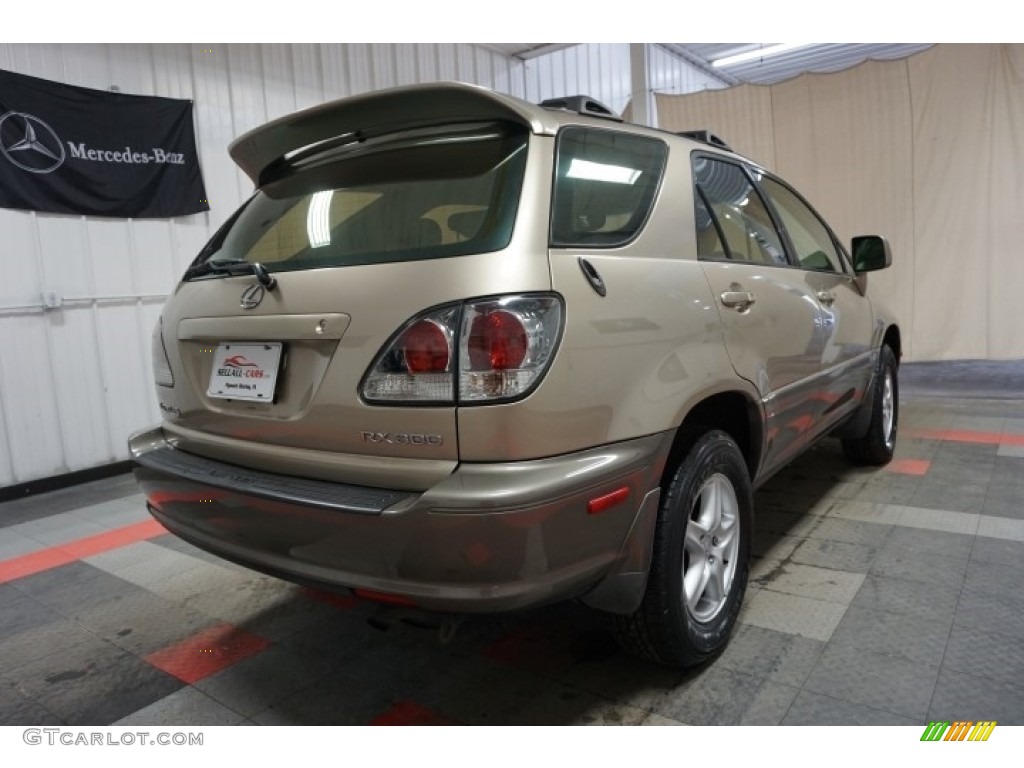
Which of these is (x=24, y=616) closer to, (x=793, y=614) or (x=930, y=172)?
(x=793, y=614)

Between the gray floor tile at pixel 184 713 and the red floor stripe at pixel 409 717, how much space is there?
0.41 metres

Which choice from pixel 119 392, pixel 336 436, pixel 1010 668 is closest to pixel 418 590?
pixel 336 436

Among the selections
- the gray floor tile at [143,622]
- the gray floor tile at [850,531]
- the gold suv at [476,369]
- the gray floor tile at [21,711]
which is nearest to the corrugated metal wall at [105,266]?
the gray floor tile at [143,622]

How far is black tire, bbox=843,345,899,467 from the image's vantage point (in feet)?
12.5

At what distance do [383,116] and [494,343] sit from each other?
33.6 inches

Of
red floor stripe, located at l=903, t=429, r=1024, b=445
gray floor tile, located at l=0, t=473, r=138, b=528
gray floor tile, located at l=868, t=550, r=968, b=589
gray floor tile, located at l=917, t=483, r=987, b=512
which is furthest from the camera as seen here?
red floor stripe, located at l=903, t=429, r=1024, b=445

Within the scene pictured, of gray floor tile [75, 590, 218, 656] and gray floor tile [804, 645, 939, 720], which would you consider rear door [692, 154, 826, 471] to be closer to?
gray floor tile [804, 645, 939, 720]

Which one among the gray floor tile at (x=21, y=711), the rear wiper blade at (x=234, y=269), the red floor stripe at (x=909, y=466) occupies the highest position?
the rear wiper blade at (x=234, y=269)

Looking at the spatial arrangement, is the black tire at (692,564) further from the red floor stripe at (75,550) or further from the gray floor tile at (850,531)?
the red floor stripe at (75,550)

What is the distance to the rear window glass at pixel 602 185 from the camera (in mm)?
1636

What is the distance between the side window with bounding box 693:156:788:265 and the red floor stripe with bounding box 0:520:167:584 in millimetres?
2721

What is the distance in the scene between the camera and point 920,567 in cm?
261

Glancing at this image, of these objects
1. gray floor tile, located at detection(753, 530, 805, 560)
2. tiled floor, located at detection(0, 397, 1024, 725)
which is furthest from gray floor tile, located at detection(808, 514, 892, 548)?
gray floor tile, located at detection(753, 530, 805, 560)

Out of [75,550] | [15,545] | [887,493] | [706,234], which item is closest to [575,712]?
[706,234]
